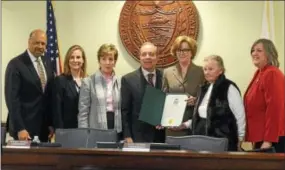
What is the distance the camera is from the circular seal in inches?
201

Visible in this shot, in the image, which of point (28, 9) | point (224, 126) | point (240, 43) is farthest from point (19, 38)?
point (224, 126)

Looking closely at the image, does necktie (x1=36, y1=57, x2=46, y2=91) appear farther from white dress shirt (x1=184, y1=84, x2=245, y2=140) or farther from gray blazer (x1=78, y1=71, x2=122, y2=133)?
white dress shirt (x1=184, y1=84, x2=245, y2=140)

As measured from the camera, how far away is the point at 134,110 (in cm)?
394

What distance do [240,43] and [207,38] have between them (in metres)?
0.39

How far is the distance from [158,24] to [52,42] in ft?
4.19

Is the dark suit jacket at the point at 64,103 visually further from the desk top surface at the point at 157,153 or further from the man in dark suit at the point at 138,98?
the desk top surface at the point at 157,153

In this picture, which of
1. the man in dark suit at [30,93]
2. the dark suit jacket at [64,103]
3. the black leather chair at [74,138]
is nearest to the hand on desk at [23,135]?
the man in dark suit at [30,93]

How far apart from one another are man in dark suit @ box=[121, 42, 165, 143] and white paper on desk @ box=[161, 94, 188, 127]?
16 cm

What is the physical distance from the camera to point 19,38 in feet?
17.8

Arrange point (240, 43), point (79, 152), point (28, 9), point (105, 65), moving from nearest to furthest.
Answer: point (79, 152) → point (105, 65) → point (240, 43) → point (28, 9)

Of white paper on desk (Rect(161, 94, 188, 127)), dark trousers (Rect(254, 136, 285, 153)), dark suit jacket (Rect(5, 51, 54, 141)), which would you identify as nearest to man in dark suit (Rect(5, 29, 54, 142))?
dark suit jacket (Rect(5, 51, 54, 141))

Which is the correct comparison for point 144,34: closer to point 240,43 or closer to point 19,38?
point 240,43

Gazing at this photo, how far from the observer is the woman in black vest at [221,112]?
139 inches

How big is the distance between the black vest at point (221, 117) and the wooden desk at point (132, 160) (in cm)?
116
